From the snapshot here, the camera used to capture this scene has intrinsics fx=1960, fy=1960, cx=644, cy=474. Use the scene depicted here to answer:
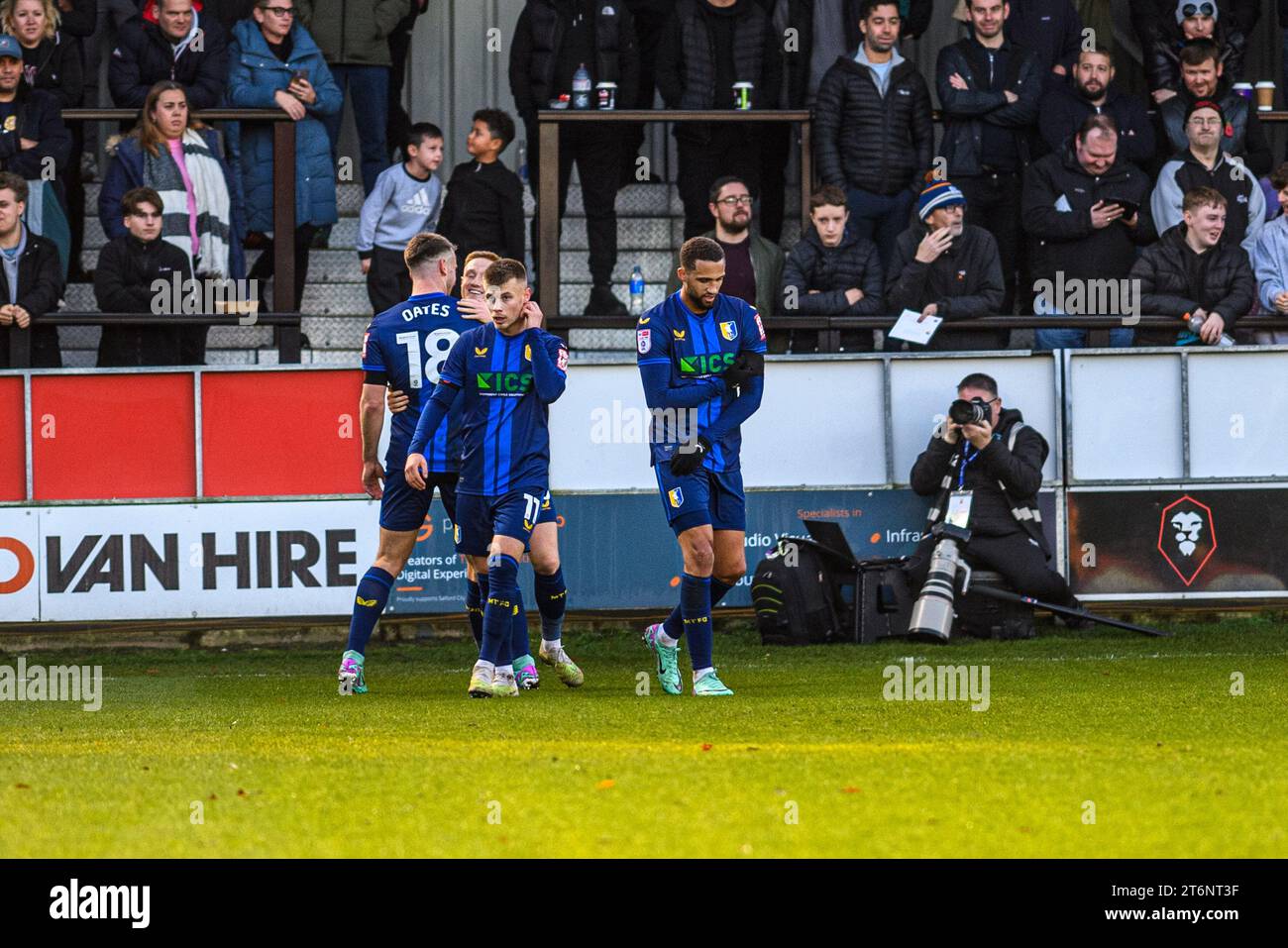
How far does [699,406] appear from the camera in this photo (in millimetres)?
9750

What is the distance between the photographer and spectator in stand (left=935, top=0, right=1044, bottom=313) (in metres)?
14.7

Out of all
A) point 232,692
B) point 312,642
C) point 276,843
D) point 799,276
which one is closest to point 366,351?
point 232,692

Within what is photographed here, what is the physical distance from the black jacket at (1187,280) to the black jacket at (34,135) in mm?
8009

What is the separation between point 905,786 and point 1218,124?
981 cm

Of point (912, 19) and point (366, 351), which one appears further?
point (912, 19)

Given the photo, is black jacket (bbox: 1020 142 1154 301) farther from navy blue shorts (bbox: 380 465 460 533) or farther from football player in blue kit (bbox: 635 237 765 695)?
navy blue shorts (bbox: 380 465 460 533)

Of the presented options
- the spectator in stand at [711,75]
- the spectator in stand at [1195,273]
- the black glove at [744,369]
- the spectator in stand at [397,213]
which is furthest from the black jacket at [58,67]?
the spectator in stand at [1195,273]

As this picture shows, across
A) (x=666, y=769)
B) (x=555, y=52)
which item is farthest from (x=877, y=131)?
(x=666, y=769)

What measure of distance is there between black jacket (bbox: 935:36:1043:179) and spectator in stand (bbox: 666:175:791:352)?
5.60 feet

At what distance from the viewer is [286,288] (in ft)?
48.0

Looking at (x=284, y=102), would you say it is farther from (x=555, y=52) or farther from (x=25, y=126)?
(x=555, y=52)

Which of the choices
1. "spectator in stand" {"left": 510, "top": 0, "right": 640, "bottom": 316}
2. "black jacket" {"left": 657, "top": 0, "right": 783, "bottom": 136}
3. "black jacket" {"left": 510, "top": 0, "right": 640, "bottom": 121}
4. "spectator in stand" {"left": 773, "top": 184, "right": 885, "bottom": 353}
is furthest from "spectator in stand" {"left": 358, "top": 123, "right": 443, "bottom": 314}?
"spectator in stand" {"left": 773, "top": 184, "right": 885, "bottom": 353}

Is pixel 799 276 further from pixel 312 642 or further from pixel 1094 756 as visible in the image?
pixel 1094 756

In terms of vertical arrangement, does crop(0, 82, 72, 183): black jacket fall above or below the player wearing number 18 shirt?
above
